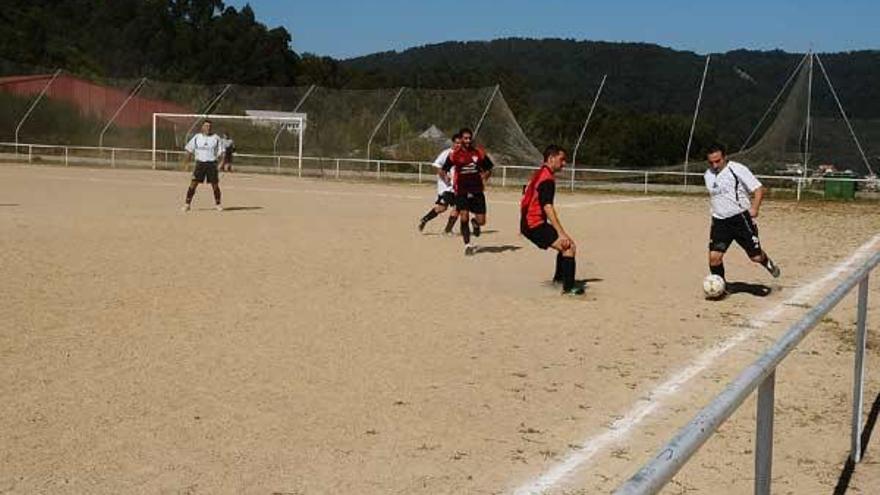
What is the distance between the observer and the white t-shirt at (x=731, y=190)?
1039 centimetres

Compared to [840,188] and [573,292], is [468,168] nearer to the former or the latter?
[573,292]

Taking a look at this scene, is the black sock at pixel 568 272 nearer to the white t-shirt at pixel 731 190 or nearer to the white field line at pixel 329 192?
the white t-shirt at pixel 731 190

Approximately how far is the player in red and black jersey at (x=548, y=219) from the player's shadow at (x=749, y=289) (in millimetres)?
1749

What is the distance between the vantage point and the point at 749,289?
11016 millimetres

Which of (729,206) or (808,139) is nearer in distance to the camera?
(729,206)

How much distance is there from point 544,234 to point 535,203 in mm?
329

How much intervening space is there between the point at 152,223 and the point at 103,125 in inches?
1108

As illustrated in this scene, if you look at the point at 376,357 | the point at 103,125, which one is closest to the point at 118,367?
the point at 376,357

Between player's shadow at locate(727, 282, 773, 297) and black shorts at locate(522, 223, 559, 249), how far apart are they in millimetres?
2039

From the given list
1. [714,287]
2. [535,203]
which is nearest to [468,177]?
[535,203]

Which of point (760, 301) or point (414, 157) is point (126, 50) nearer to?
point (414, 157)

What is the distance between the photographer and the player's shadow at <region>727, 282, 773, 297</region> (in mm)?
10788

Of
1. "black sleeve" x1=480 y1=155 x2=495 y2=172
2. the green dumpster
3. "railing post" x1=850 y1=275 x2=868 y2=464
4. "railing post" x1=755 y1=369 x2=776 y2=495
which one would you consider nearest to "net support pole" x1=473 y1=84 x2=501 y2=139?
the green dumpster

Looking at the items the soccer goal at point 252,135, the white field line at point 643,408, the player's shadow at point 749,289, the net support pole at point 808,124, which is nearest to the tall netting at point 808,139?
the net support pole at point 808,124
